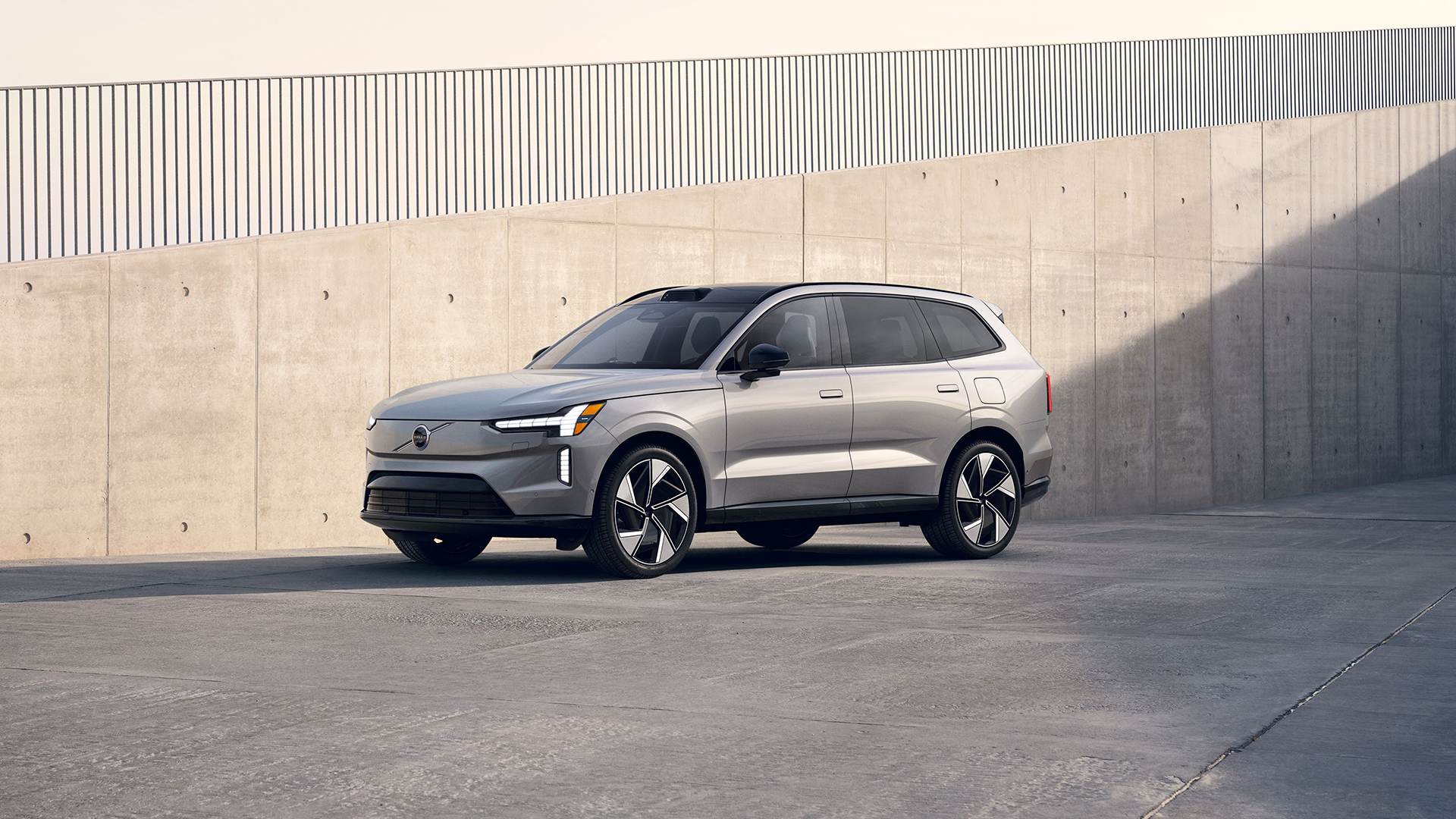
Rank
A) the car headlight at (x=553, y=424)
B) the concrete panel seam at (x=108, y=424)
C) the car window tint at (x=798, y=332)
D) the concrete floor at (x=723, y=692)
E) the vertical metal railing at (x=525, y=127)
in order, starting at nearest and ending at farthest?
1. the concrete floor at (x=723, y=692)
2. the car headlight at (x=553, y=424)
3. the car window tint at (x=798, y=332)
4. the concrete panel seam at (x=108, y=424)
5. the vertical metal railing at (x=525, y=127)

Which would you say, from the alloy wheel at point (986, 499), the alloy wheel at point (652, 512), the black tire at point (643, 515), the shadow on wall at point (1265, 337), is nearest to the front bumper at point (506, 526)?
the black tire at point (643, 515)

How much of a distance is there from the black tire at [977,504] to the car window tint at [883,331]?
30.2 inches

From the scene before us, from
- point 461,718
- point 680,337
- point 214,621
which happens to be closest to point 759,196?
point 680,337

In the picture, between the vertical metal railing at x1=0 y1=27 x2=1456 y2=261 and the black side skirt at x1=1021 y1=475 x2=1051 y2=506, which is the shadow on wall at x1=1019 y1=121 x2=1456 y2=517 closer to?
the vertical metal railing at x1=0 y1=27 x2=1456 y2=261

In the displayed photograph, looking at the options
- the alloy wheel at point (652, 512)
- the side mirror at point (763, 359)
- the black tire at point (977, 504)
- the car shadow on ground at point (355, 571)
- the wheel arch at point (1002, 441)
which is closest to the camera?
the car shadow on ground at point (355, 571)

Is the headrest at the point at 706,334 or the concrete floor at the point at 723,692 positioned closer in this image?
the concrete floor at the point at 723,692

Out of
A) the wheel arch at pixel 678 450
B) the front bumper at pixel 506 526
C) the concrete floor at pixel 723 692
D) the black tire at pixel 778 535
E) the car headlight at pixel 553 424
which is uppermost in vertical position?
the car headlight at pixel 553 424

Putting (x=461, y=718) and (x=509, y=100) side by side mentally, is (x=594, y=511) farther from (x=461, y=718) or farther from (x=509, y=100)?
(x=509, y=100)

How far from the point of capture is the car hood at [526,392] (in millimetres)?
8805

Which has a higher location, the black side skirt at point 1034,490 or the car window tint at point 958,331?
the car window tint at point 958,331

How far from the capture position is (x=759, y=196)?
53.3 feet

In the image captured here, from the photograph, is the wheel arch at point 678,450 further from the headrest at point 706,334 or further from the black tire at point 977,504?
the black tire at point 977,504

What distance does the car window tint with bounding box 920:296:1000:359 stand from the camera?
35.7ft

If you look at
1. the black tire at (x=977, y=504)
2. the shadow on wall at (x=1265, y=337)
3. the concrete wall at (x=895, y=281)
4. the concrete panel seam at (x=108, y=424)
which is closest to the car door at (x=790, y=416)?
the black tire at (x=977, y=504)
